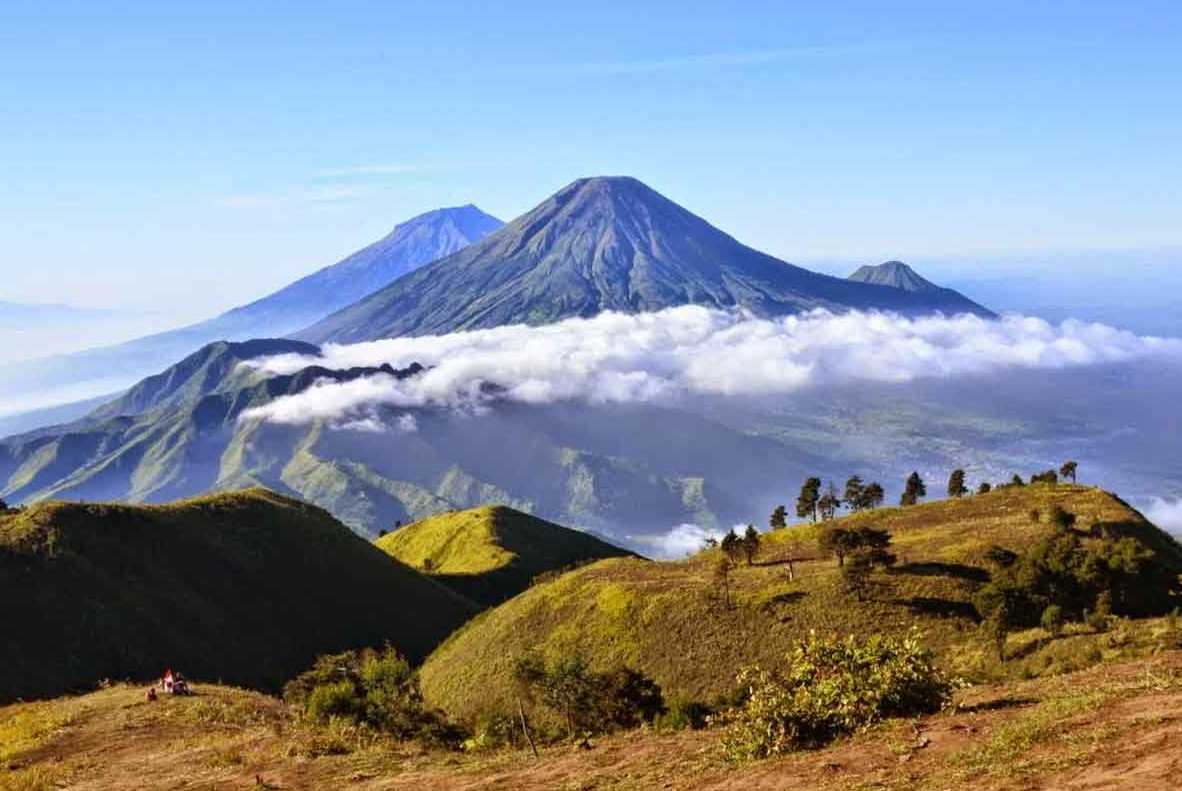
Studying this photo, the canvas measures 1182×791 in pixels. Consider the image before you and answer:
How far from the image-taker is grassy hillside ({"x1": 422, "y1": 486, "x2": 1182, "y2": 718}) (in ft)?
224

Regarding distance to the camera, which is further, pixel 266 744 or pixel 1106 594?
pixel 1106 594

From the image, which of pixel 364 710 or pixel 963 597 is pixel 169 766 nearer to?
pixel 364 710

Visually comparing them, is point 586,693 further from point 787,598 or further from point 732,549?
point 732,549

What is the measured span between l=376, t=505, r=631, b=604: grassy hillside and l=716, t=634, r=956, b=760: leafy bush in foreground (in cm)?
11945

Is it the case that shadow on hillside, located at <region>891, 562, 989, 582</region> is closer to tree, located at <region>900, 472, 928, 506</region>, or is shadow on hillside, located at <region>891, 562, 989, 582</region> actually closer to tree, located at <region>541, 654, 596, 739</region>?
tree, located at <region>541, 654, 596, 739</region>

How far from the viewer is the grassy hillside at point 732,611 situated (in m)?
68.2

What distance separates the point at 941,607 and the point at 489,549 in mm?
99490

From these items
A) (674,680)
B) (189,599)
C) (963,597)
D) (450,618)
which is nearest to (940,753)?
(674,680)

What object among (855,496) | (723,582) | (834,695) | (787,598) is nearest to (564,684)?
(834,695)

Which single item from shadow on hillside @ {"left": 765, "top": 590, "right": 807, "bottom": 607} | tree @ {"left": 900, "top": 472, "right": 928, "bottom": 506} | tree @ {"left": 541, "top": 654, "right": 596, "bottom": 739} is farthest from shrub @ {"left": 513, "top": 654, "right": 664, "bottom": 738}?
tree @ {"left": 900, "top": 472, "right": 928, "bottom": 506}

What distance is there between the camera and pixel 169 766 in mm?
32719

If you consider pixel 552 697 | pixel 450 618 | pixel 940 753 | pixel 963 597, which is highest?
pixel 940 753

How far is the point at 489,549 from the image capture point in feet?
520

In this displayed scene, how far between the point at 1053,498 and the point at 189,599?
9555cm
